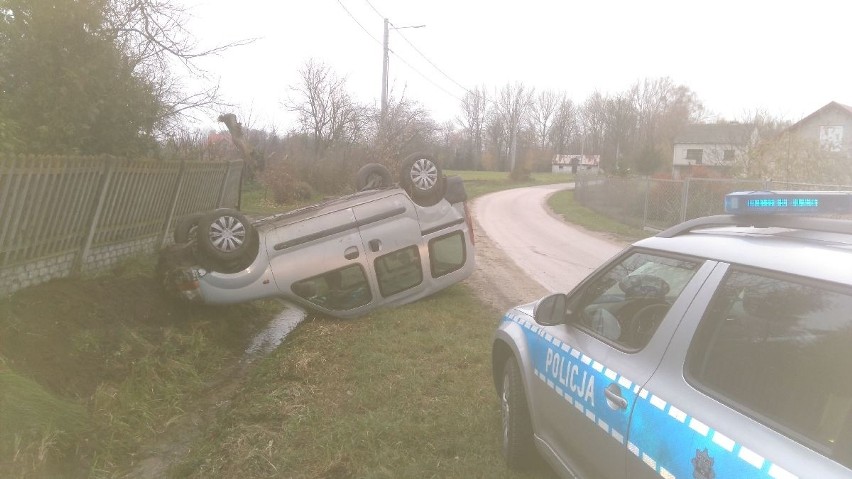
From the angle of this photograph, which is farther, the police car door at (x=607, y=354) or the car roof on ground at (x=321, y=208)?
the car roof on ground at (x=321, y=208)

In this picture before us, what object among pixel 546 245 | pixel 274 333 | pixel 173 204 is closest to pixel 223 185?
pixel 173 204

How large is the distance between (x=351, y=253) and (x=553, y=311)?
4.86 metres

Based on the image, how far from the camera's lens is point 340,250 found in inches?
311

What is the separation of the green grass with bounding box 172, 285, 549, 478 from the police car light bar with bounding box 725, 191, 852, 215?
2133 mm

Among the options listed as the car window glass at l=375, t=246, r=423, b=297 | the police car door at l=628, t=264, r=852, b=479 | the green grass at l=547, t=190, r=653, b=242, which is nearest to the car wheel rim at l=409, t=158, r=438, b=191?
the car window glass at l=375, t=246, r=423, b=297

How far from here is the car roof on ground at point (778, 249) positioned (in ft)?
6.62

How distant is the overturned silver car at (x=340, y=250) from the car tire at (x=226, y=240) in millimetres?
12

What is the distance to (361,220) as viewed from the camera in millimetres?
8094

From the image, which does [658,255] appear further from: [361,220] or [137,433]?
[361,220]

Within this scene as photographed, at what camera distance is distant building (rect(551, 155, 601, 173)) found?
8656 cm

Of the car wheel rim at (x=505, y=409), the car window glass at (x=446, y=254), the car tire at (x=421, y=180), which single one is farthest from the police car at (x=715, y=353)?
the car tire at (x=421, y=180)

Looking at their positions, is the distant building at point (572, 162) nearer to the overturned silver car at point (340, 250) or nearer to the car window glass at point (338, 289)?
the overturned silver car at point (340, 250)

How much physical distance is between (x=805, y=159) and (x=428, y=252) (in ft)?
51.5

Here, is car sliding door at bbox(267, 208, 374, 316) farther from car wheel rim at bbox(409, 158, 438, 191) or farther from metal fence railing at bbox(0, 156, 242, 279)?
metal fence railing at bbox(0, 156, 242, 279)
